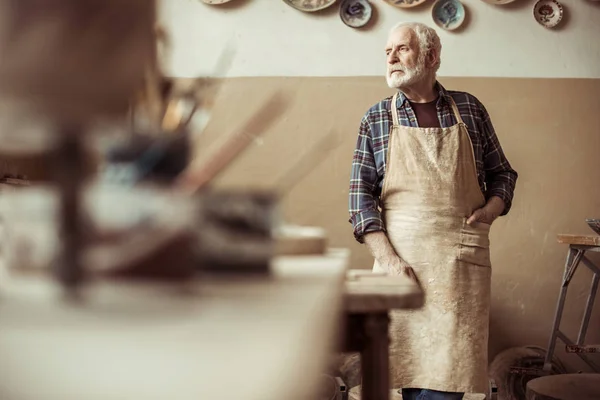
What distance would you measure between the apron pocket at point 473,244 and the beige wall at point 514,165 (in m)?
1.28

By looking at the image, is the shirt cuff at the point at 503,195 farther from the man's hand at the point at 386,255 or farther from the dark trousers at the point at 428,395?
the dark trousers at the point at 428,395

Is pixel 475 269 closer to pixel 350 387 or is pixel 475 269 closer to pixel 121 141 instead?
pixel 350 387

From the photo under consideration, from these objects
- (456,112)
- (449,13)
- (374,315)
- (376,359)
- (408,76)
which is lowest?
(376,359)

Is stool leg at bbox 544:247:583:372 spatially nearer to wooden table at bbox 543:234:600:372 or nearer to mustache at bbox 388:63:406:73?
wooden table at bbox 543:234:600:372

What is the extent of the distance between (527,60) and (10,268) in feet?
12.4

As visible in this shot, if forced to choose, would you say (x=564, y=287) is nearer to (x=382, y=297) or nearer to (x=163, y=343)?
(x=382, y=297)

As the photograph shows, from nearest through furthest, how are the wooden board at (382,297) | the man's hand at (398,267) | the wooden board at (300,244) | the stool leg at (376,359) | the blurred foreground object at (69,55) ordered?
the blurred foreground object at (69,55) < the wooden board at (300,244) < the wooden board at (382,297) < the stool leg at (376,359) < the man's hand at (398,267)

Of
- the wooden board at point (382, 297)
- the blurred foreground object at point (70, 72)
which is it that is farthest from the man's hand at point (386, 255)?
the blurred foreground object at point (70, 72)

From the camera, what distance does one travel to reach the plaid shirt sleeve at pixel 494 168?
8.72ft

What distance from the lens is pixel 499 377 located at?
3668 mm

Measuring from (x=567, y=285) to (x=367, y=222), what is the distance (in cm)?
144

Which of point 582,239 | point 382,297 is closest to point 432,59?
point 582,239

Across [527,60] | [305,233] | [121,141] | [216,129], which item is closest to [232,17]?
[216,129]

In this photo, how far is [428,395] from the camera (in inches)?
104
